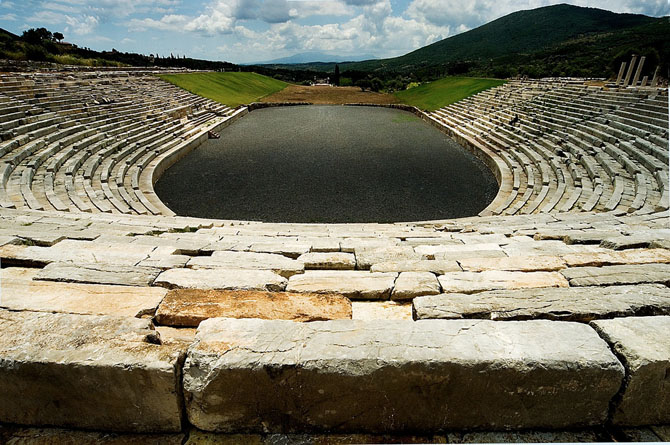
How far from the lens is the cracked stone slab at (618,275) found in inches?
116

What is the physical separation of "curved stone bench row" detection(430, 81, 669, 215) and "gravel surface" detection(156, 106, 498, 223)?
122cm

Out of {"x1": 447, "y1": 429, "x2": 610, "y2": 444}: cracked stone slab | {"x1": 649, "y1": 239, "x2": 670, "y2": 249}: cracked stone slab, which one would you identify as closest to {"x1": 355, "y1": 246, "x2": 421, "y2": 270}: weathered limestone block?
{"x1": 447, "y1": 429, "x2": 610, "y2": 444}: cracked stone slab

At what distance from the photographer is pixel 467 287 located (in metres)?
2.98

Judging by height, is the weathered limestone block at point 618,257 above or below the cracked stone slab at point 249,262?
above

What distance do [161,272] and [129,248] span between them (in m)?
1.14

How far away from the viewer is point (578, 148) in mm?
13336

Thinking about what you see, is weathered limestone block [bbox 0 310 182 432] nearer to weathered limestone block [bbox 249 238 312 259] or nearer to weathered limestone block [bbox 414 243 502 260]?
weathered limestone block [bbox 249 238 312 259]

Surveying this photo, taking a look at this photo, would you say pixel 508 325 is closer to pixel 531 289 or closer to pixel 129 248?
pixel 531 289

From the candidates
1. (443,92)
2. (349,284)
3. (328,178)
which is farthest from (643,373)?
(443,92)

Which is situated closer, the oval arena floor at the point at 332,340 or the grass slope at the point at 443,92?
the oval arena floor at the point at 332,340

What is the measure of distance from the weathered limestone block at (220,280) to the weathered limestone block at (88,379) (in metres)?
0.92

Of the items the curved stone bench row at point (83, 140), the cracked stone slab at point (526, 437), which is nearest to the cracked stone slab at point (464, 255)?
the cracked stone slab at point (526, 437)

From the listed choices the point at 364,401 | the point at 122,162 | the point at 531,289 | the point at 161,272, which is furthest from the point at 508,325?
the point at 122,162

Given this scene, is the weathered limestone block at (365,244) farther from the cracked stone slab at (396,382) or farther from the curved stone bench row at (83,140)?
the curved stone bench row at (83,140)
